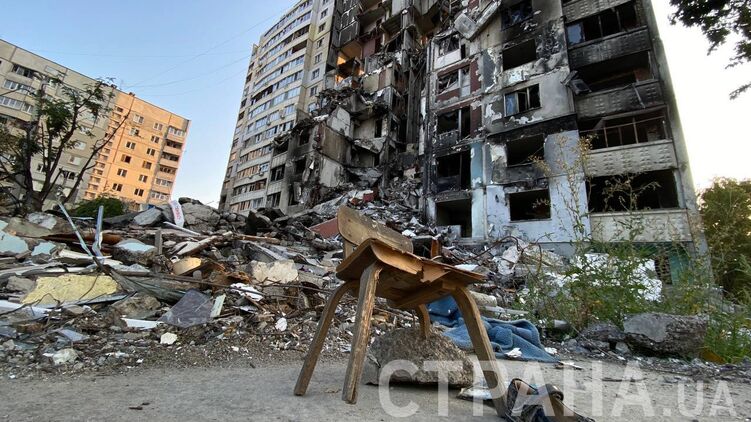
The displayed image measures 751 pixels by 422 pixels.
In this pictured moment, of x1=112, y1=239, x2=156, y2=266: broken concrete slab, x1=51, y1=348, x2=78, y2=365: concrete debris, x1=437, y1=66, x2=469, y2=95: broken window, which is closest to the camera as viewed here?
x1=51, y1=348, x2=78, y2=365: concrete debris

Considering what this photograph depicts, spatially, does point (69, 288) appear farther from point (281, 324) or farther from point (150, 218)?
point (150, 218)

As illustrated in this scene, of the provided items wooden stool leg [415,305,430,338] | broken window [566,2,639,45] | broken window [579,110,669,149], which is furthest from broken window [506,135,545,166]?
wooden stool leg [415,305,430,338]

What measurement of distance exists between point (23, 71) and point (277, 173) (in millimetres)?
32795

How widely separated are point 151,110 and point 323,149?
39.0 metres

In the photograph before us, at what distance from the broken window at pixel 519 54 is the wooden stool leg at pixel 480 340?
17.4m

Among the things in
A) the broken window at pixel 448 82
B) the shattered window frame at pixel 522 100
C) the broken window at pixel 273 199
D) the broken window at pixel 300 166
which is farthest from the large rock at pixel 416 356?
the broken window at pixel 273 199

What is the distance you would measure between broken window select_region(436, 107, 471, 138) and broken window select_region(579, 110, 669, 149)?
5.41m

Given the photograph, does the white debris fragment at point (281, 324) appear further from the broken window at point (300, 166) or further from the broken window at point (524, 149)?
the broken window at point (300, 166)

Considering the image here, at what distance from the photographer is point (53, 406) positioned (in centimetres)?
145

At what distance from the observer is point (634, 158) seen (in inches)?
451

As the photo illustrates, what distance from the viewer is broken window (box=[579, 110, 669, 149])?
11977 millimetres

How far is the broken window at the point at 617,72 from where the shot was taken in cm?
1280

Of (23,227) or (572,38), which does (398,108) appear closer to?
(572,38)

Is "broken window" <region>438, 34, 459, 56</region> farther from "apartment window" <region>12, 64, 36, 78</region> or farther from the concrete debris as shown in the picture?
"apartment window" <region>12, 64, 36, 78</region>
